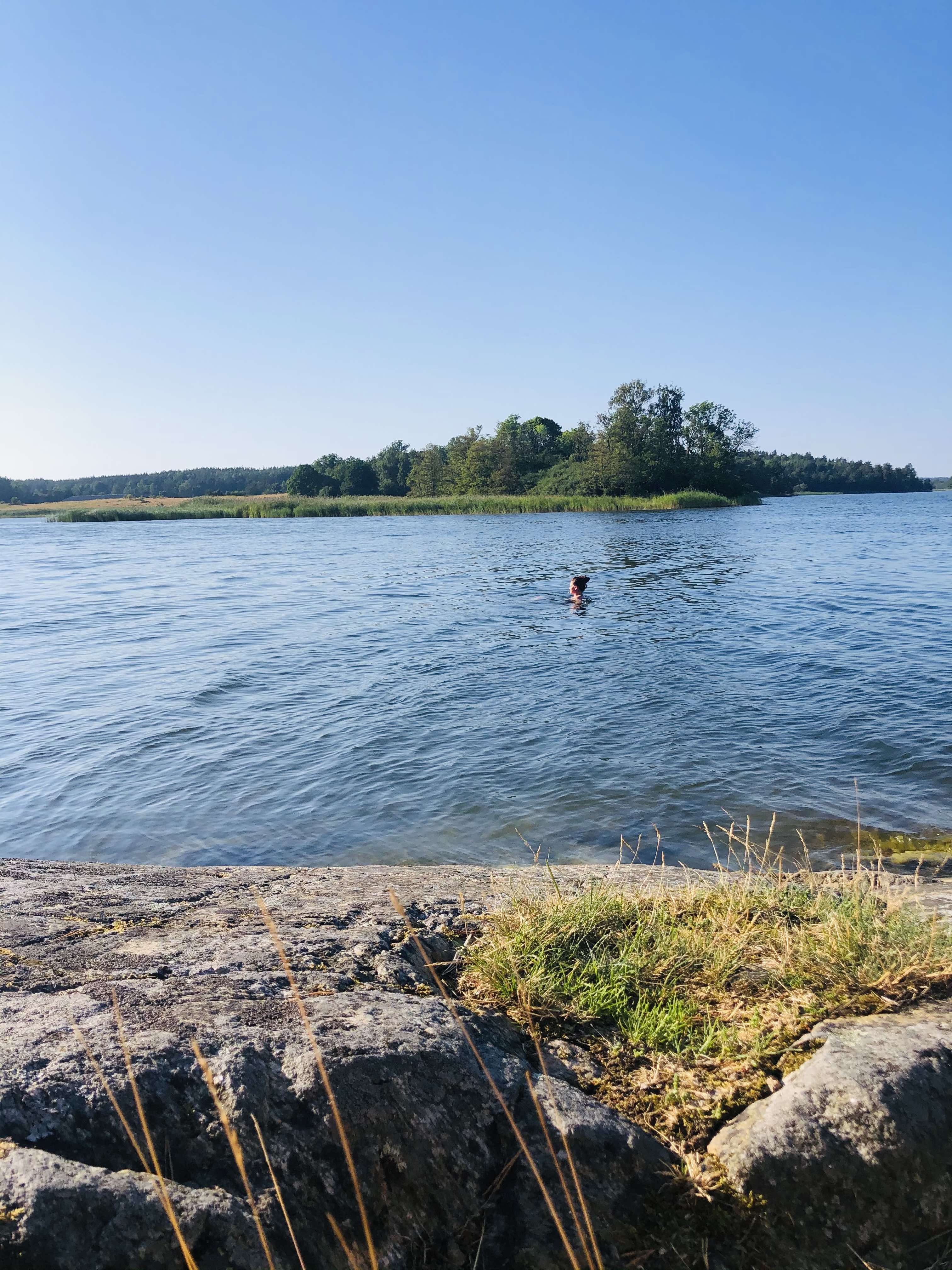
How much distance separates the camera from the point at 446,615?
20.7 m

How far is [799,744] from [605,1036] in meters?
7.34

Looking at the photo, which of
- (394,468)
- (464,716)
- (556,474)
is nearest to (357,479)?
(394,468)

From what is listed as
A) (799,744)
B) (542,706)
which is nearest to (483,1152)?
(799,744)

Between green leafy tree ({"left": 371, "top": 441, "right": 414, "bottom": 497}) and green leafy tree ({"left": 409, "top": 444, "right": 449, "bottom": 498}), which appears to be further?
green leafy tree ({"left": 371, "top": 441, "right": 414, "bottom": 497})

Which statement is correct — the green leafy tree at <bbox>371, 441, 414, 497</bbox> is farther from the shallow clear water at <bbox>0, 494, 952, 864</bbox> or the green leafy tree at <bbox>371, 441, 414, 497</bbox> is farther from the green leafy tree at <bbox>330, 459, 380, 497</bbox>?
the shallow clear water at <bbox>0, 494, 952, 864</bbox>

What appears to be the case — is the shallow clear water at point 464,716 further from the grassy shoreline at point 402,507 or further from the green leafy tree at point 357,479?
the green leafy tree at point 357,479

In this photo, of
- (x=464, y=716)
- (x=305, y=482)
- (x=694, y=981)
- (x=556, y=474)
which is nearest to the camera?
(x=694, y=981)

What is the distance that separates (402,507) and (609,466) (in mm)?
24656

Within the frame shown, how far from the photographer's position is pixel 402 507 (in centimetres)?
7919

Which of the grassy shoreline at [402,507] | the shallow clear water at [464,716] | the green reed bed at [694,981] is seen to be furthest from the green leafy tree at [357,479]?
the green reed bed at [694,981]

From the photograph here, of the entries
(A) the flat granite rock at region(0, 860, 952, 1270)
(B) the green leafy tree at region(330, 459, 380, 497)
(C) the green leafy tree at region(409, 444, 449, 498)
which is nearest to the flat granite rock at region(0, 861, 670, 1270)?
(A) the flat granite rock at region(0, 860, 952, 1270)

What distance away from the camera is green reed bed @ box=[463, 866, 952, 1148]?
258 centimetres

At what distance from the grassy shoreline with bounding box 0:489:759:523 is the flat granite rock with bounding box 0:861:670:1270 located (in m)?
73.7

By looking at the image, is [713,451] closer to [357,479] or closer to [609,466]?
[609,466]
